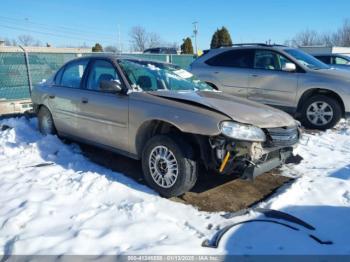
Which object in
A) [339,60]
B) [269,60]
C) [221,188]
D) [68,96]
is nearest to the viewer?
[221,188]

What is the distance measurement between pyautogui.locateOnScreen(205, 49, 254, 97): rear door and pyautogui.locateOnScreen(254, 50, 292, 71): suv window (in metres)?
0.15

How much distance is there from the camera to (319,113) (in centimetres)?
740

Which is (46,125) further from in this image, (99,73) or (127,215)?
(127,215)

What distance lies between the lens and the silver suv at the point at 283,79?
7.25 m

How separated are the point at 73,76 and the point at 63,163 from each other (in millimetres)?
1456

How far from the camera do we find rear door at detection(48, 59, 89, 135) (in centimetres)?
532

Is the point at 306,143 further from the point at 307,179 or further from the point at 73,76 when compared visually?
the point at 73,76

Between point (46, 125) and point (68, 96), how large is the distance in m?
1.10

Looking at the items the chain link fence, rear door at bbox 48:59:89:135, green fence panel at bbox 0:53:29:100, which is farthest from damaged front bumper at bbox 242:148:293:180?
green fence panel at bbox 0:53:29:100

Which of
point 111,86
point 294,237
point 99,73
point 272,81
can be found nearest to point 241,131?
point 294,237

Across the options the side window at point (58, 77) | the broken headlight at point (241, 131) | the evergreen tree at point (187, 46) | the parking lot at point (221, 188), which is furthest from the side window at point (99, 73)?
the evergreen tree at point (187, 46)

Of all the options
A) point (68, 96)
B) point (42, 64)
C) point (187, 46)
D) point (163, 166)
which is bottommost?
point (163, 166)

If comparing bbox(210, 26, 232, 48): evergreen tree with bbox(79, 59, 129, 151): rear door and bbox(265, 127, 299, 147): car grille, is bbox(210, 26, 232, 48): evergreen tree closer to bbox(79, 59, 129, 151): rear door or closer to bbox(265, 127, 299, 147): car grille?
bbox(79, 59, 129, 151): rear door

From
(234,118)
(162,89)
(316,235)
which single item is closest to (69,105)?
(162,89)
